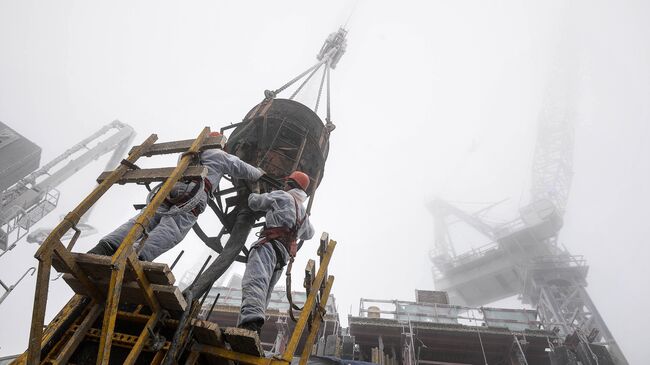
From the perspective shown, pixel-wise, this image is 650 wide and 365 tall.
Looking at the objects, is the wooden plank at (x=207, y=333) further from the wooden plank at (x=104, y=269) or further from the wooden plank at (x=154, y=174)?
the wooden plank at (x=154, y=174)

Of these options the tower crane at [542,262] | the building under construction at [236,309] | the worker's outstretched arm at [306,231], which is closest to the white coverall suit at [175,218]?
the building under construction at [236,309]

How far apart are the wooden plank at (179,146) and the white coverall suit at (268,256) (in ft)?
3.98

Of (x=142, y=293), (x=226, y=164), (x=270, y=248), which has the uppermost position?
(x=226, y=164)

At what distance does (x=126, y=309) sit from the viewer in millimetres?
3340

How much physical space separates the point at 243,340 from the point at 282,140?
17.1 feet

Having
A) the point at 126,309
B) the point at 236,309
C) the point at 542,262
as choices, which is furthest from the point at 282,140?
the point at 542,262

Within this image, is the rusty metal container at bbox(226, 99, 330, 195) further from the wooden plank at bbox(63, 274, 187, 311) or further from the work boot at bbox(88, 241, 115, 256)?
the wooden plank at bbox(63, 274, 187, 311)

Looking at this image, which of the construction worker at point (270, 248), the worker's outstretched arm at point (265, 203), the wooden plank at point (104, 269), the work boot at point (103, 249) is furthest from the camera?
the worker's outstretched arm at point (265, 203)

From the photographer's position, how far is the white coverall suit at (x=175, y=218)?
3.79m

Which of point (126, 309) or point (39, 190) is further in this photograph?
point (39, 190)

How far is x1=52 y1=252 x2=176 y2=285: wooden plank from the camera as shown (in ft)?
8.80

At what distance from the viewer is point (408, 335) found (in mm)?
14562

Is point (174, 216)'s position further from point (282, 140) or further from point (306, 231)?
point (282, 140)

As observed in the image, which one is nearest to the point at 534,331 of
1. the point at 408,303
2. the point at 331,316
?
the point at 408,303
